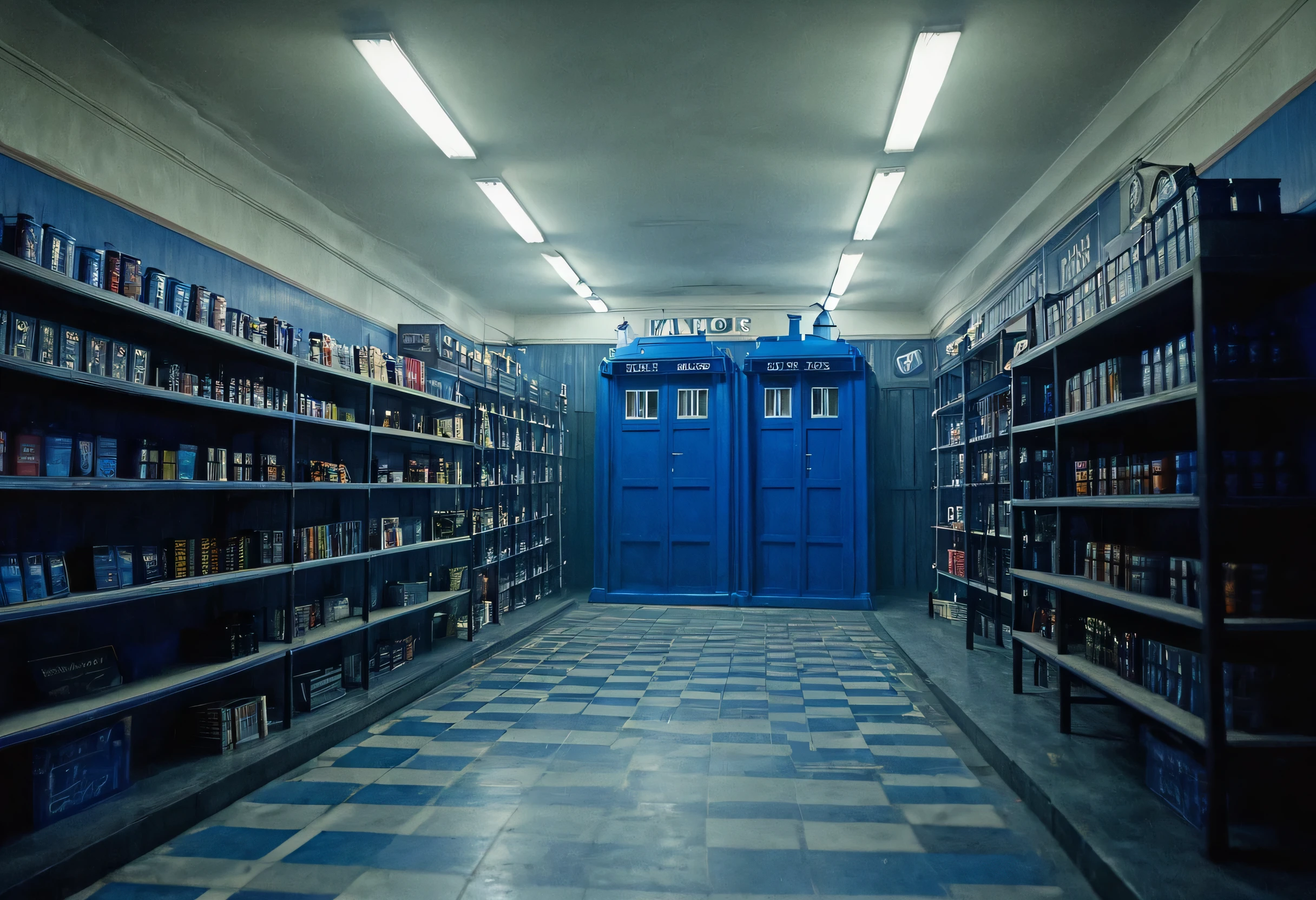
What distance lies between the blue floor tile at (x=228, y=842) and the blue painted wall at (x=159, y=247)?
9.09ft

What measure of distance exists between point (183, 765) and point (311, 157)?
164 inches

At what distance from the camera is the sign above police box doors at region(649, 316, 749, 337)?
10148 millimetres

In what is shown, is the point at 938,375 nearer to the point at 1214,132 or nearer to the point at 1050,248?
the point at 1050,248

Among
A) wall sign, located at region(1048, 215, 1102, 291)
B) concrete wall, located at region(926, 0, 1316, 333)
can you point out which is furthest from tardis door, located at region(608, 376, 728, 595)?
concrete wall, located at region(926, 0, 1316, 333)

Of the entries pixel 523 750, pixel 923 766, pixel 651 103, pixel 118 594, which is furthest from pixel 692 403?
pixel 118 594

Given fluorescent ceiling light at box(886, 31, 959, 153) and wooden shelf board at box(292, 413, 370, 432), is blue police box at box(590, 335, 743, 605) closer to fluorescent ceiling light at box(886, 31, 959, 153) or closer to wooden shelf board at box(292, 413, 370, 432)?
fluorescent ceiling light at box(886, 31, 959, 153)

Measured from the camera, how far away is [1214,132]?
402cm

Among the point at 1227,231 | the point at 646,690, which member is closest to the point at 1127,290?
the point at 1227,231

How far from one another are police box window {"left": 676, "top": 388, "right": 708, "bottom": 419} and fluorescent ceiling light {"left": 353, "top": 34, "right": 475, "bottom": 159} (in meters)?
4.90

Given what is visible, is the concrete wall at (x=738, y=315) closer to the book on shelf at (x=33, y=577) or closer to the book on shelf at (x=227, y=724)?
the book on shelf at (x=227, y=724)

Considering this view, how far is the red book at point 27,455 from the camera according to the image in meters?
2.90

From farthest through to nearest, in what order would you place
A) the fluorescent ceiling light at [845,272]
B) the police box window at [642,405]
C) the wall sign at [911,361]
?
the wall sign at [911,361] → the police box window at [642,405] → the fluorescent ceiling light at [845,272]

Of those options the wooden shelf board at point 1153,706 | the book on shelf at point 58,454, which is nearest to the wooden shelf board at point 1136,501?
the wooden shelf board at point 1153,706

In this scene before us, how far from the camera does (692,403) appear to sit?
9.92 meters
